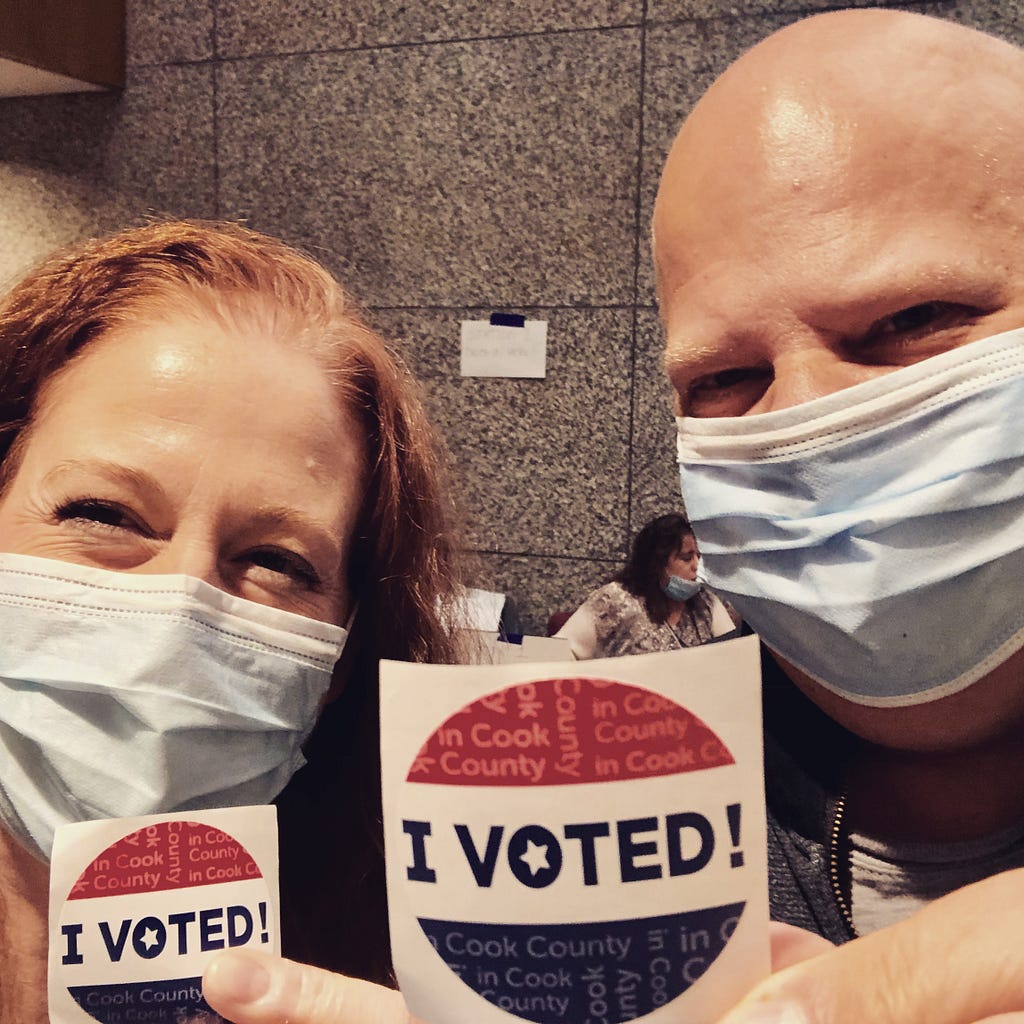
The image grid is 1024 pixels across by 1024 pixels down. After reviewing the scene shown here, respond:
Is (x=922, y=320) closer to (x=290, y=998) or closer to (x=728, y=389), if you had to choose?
(x=728, y=389)

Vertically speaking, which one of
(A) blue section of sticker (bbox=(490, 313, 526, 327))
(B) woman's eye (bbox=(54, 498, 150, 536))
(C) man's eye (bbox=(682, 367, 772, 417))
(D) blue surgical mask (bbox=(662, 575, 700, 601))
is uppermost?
(A) blue section of sticker (bbox=(490, 313, 526, 327))

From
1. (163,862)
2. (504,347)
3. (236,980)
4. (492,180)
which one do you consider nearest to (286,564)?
(163,862)

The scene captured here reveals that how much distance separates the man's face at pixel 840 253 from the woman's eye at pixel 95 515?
528mm

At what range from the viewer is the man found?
627mm

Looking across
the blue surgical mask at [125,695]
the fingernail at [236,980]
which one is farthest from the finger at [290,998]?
the blue surgical mask at [125,695]

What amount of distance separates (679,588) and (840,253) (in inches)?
46.9

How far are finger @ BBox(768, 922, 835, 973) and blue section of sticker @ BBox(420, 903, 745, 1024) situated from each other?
7 cm

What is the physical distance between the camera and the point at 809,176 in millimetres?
692

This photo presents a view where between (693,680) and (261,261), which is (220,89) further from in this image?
(693,680)

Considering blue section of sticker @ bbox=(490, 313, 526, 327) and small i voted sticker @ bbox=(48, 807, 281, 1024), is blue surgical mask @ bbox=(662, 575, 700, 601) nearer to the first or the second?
blue section of sticker @ bbox=(490, 313, 526, 327)

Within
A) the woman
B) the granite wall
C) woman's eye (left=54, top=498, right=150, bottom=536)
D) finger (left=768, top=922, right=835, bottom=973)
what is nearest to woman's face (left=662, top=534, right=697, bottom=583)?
the granite wall

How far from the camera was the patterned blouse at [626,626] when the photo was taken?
1806 millimetres

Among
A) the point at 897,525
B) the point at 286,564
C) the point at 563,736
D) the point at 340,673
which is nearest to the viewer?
the point at 563,736

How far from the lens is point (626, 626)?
1836 millimetres
